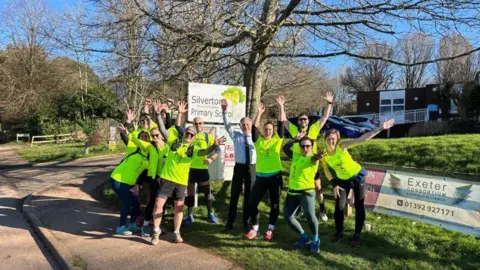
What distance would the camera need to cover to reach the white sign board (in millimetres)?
8320

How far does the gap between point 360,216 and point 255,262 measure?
1.70m

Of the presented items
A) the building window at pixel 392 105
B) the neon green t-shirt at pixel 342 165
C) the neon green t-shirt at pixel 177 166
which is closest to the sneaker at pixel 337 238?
the neon green t-shirt at pixel 342 165

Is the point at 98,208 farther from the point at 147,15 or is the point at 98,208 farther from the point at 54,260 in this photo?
the point at 147,15

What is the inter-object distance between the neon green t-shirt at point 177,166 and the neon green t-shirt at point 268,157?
110 centimetres

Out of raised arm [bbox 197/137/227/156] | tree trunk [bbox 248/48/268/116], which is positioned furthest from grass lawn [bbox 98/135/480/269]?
tree trunk [bbox 248/48/268/116]

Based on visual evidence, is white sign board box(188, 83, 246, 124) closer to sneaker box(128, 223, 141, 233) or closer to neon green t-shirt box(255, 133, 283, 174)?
neon green t-shirt box(255, 133, 283, 174)

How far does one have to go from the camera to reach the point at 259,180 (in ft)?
20.2

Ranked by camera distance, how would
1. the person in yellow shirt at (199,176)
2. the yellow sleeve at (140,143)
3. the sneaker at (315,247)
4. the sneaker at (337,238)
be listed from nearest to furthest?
the sneaker at (315,247)
the sneaker at (337,238)
the yellow sleeve at (140,143)
the person in yellow shirt at (199,176)

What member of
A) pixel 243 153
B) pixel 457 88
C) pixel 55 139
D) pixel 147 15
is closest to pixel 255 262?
pixel 243 153

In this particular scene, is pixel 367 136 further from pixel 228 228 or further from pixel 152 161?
pixel 152 161

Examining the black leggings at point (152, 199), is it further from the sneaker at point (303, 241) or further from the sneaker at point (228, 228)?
the sneaker at point (303, 241)

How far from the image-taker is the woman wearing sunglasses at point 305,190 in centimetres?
548

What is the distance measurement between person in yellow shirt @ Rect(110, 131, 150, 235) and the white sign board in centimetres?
174

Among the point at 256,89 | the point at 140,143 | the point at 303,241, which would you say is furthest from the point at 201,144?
the point at 256,89
